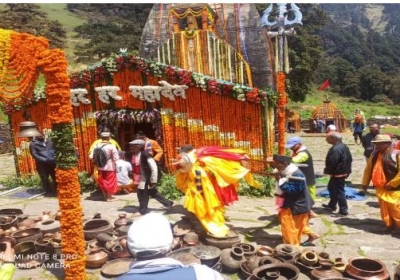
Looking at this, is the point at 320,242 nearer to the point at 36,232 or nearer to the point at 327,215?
the point at 327,215

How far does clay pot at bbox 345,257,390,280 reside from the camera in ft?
16.8

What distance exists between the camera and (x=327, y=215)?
8.33 metres

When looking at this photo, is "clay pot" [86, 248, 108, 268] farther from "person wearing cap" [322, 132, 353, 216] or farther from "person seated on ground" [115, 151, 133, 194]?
"person wearing cap" [322, 132, 353, 216]

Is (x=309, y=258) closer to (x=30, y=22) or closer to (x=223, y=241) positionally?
(x=223, y=241)

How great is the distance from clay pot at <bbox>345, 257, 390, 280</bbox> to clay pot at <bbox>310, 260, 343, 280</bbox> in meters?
0.16

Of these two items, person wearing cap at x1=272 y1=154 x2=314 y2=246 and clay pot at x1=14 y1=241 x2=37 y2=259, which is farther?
clay pot at x1=14 y1=241 x2=37 y2=259

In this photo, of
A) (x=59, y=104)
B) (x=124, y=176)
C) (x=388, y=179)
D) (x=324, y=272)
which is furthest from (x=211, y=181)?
(x=124, y=176)

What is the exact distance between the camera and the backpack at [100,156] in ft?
32.3

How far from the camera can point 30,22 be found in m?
44.3

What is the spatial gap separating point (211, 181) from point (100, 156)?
3821 millimetres

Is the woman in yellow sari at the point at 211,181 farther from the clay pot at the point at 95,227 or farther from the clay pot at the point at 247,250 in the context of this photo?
the clay pot at the point at 95,227

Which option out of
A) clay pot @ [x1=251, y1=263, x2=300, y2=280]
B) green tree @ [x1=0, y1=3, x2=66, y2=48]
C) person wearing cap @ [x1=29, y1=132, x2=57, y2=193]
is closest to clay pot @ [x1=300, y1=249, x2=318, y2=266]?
clay pot @ [x1=251, y1=263, x2=300, y2=280]

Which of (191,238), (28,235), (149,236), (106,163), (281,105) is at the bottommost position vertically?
(191,238)

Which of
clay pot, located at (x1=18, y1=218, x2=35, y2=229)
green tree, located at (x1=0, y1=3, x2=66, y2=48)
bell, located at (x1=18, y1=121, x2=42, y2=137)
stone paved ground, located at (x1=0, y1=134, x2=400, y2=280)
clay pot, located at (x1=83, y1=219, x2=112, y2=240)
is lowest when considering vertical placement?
stone paved ground, located at (x1=0, y1=134, x2=400, y2=280)
